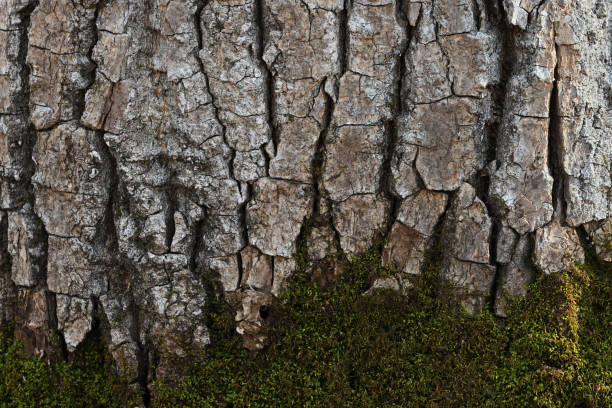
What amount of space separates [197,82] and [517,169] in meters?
1.59

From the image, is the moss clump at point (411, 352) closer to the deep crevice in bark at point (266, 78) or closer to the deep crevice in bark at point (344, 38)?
the deep crevice in bark at point (266, 78)

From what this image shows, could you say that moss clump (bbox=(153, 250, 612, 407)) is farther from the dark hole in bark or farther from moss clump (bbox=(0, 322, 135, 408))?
moss clump (bbox=(0, 322, 135, 408))

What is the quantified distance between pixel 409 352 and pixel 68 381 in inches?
72.0

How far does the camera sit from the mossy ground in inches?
97.5

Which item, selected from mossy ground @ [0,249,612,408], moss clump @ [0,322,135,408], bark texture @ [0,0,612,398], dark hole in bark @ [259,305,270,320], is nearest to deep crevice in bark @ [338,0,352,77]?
bark texture @ [0,0,612,398]

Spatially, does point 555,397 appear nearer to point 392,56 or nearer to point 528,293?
point 528,293

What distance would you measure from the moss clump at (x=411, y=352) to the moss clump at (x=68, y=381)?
36 centimetres

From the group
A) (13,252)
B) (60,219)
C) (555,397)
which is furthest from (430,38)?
(13,252)

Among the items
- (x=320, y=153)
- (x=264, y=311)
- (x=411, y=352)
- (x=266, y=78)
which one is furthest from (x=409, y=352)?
(x=266, y=78)

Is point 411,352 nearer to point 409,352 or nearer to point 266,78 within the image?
point 409,352

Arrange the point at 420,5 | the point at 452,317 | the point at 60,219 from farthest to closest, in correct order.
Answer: the point at 60,219 < the point at 452,317 < the point at 420,5

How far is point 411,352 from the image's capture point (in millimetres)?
2578

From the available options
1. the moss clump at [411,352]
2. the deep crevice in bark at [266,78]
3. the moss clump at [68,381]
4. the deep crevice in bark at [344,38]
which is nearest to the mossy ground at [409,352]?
the moss clump at [411,352]

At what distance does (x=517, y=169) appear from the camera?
2.48 meters
